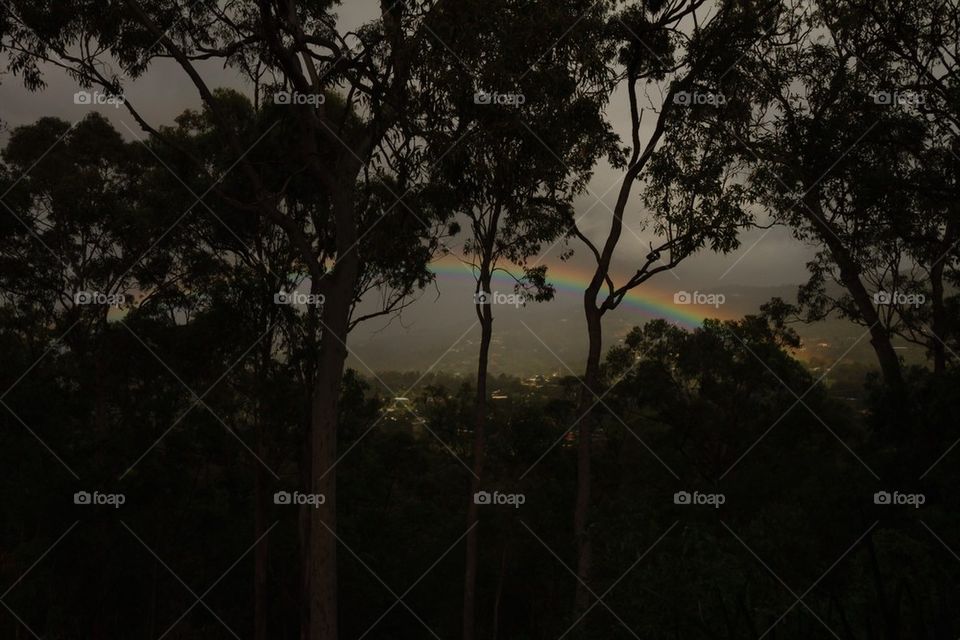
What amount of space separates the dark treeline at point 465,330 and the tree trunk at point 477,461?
0.13m

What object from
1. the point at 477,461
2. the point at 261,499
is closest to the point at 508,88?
the point at 477,461

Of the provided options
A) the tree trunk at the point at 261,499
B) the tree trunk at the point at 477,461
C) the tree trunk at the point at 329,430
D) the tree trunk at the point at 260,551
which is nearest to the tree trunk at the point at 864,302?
the tree trunk at the point at 477,461

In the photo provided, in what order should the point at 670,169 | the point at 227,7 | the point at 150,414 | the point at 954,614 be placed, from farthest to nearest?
1. the point at 150,414
2. the point at 670,169
3. the point at 227,7
4. the point at 954,614

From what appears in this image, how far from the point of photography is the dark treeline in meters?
9.74

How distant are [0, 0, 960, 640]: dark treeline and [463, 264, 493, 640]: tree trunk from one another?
128 mm

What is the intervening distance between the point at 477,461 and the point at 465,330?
357cm

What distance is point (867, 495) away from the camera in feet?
46.1

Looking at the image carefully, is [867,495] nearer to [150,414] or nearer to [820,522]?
[820,522]

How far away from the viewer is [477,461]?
663 inches

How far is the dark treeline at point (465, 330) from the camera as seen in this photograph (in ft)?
32.0

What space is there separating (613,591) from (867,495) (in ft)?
37.0

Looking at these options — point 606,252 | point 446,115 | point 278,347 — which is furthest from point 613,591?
point 278,347

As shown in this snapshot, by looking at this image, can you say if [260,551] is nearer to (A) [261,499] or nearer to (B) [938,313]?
(A) [261,499]

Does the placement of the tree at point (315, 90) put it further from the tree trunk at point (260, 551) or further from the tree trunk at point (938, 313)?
the tree trunk at point (938, 313)
